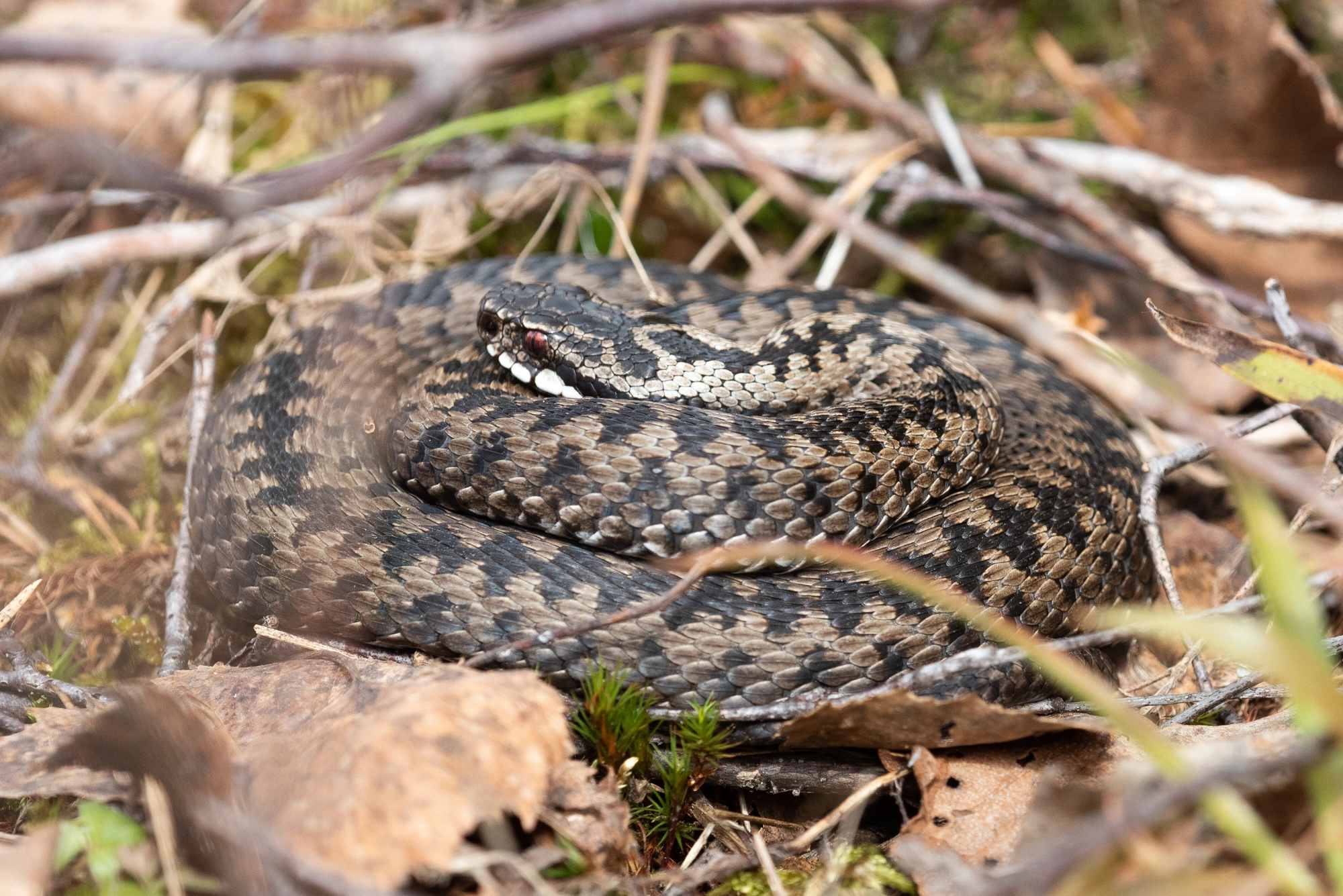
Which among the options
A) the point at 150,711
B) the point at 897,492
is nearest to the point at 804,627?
the point at 897,492

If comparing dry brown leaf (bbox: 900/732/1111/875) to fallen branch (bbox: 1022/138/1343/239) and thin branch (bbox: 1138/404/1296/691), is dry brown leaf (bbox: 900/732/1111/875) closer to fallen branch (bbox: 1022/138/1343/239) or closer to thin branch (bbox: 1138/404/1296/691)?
thin branch (bbox: 1138/404/1296/691)

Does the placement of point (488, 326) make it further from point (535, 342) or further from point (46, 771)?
point (46, 771)

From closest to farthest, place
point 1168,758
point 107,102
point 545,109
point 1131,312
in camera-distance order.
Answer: point 1168,758
point 1131,312
point 545,109
point 107,102

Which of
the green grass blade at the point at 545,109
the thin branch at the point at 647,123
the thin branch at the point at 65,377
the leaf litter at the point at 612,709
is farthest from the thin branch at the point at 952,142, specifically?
the thin branch at the point at 65,377

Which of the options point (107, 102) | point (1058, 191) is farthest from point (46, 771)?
point (1058, 191)

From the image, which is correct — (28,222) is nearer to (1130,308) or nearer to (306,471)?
(306,471)
